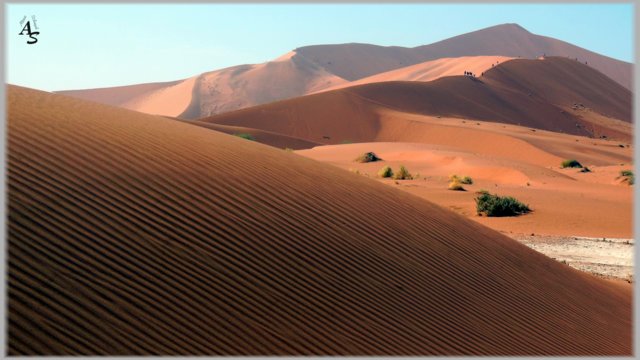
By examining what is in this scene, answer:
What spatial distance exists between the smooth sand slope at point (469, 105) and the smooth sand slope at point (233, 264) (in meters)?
51.0

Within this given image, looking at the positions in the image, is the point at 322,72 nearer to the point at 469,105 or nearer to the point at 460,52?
the point at 460,52

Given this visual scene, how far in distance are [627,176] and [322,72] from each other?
4351 inches

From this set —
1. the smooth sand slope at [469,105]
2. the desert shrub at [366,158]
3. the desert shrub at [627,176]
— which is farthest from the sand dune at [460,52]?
the desert shrub at [627,176]

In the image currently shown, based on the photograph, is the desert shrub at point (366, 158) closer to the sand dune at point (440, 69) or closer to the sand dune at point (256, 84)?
the sand dune at point (440, 69)

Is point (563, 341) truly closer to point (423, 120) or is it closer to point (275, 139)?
point (275, 139)

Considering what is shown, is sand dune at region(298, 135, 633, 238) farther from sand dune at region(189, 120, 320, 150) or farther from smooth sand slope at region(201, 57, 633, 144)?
smooth sand slope at region(201, 57, 633, 144)

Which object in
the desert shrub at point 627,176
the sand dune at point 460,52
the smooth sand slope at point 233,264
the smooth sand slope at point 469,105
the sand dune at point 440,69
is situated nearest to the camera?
the smooth sand slope at point 233,264

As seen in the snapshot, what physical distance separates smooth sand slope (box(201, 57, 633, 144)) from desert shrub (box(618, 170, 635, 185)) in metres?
26.9

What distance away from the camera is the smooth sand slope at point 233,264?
5.90 m

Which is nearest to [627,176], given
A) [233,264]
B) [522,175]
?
[522,175]

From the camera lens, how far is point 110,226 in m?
6.94

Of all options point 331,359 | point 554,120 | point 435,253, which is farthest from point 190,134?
point 554,120

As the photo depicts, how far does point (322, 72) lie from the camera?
466 feet

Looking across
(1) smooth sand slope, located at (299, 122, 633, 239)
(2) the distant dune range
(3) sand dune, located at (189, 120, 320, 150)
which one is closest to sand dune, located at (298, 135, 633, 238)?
(1) smooth sand slope, located at (299, 122, 633, 239)
